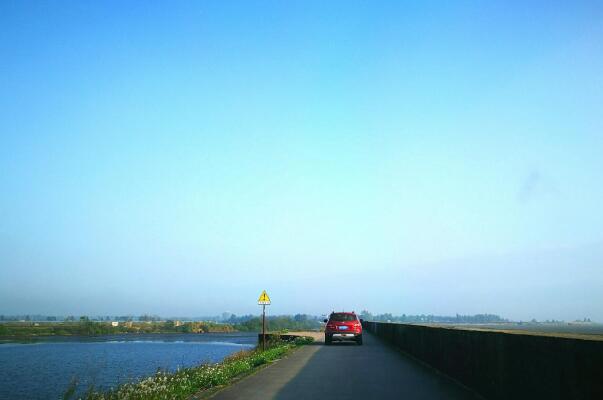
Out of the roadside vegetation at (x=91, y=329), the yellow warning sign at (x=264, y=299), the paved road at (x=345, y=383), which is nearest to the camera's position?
the paved road at (x=345, y=383)

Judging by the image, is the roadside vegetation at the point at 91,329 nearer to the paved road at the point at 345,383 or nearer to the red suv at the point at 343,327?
the red suv at the point at 343,327

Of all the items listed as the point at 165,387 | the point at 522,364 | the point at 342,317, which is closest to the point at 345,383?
the point at 165,387

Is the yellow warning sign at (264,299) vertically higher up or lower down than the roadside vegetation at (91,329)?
higher up

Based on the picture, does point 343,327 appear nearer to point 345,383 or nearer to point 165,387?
point 345,383

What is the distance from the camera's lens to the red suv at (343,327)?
28.6 metres

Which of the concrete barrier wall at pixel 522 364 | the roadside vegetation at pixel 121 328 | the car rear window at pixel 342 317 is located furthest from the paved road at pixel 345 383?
the roadside vegetation at pixel 121 328

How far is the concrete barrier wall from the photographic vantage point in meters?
6.32

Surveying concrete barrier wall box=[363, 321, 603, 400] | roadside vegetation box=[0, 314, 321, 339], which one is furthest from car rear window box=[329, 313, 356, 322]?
roadside vegetation box=[0, 314, 321, 339]

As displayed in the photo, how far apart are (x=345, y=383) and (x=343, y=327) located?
16.7m

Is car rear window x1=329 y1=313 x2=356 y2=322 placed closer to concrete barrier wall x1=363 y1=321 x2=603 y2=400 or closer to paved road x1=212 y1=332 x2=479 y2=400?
paved road x1=212 y1=332 x2=479 y2=400

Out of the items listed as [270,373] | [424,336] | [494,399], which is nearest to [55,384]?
[270,373]

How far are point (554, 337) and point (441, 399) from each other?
3462mm

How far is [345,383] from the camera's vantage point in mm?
12250

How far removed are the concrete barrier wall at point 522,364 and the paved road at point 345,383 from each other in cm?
53
